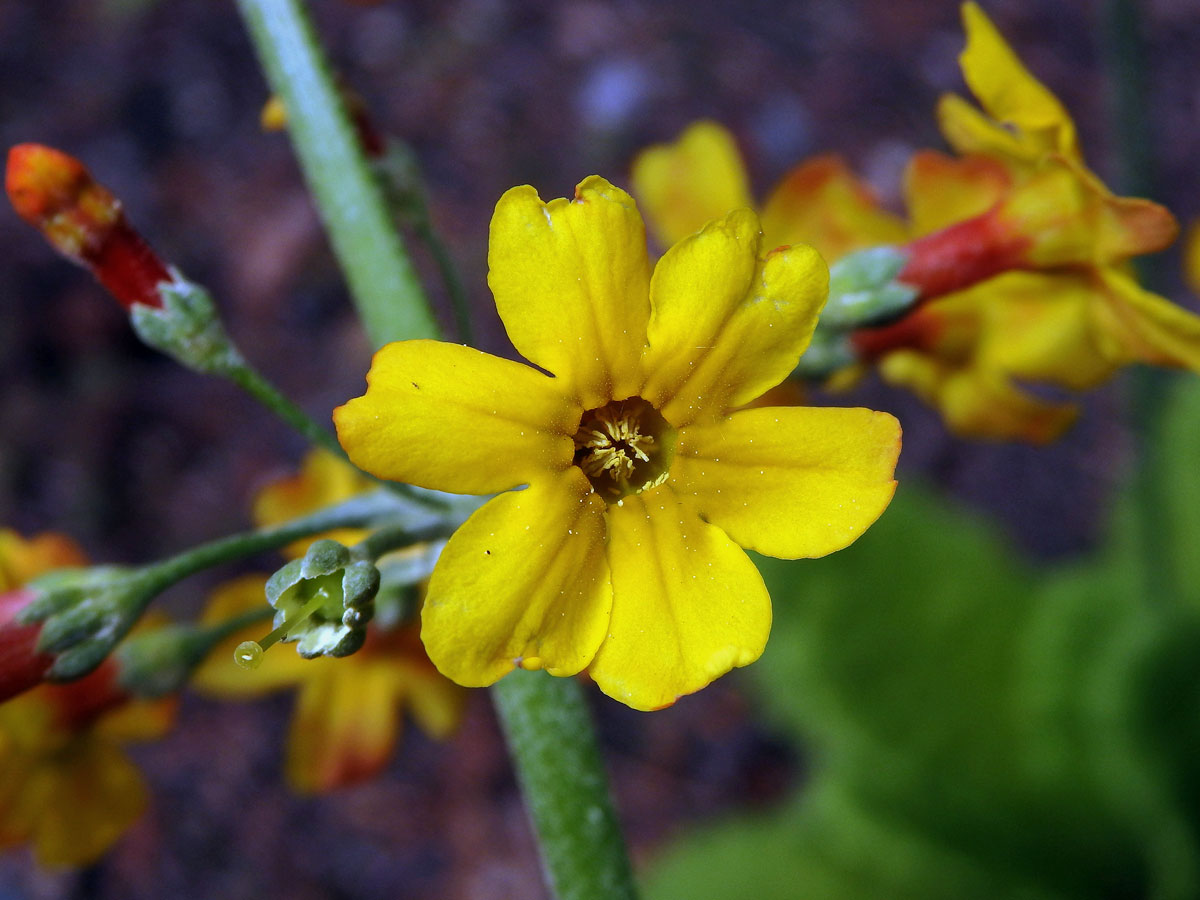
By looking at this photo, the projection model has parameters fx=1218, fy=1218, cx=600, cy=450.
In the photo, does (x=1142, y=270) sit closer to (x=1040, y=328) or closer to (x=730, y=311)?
(x=1040, y=328)

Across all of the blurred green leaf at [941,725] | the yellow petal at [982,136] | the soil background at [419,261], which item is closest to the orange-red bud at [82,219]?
Answer: the yellow petal at [982,136]

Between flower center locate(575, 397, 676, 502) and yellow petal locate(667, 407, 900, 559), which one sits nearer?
yellow petal locate(667, 407, 900, 559)

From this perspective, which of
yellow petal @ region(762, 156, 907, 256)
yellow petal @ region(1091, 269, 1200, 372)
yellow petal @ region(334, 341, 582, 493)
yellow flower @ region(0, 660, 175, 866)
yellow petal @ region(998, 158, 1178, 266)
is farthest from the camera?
yellow petal @ region(762, 156, 907, 256)

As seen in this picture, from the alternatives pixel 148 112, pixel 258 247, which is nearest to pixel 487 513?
pixel 258 247

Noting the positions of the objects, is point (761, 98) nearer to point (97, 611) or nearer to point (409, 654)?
point (409, 654)

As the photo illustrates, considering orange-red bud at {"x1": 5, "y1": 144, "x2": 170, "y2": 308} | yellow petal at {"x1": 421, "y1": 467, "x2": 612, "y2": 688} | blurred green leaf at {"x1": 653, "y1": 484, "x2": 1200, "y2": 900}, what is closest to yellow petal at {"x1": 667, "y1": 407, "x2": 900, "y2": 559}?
yellow petal at {"x1": 421, "y1": 467, "x2": 612, "y2": 688}

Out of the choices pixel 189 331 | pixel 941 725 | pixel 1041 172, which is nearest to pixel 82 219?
pixel 189 331

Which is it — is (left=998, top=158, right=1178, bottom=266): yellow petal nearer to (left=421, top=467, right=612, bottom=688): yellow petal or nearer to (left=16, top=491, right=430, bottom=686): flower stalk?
(left=421, top=467, right=612, bottom=688): yellow petal
